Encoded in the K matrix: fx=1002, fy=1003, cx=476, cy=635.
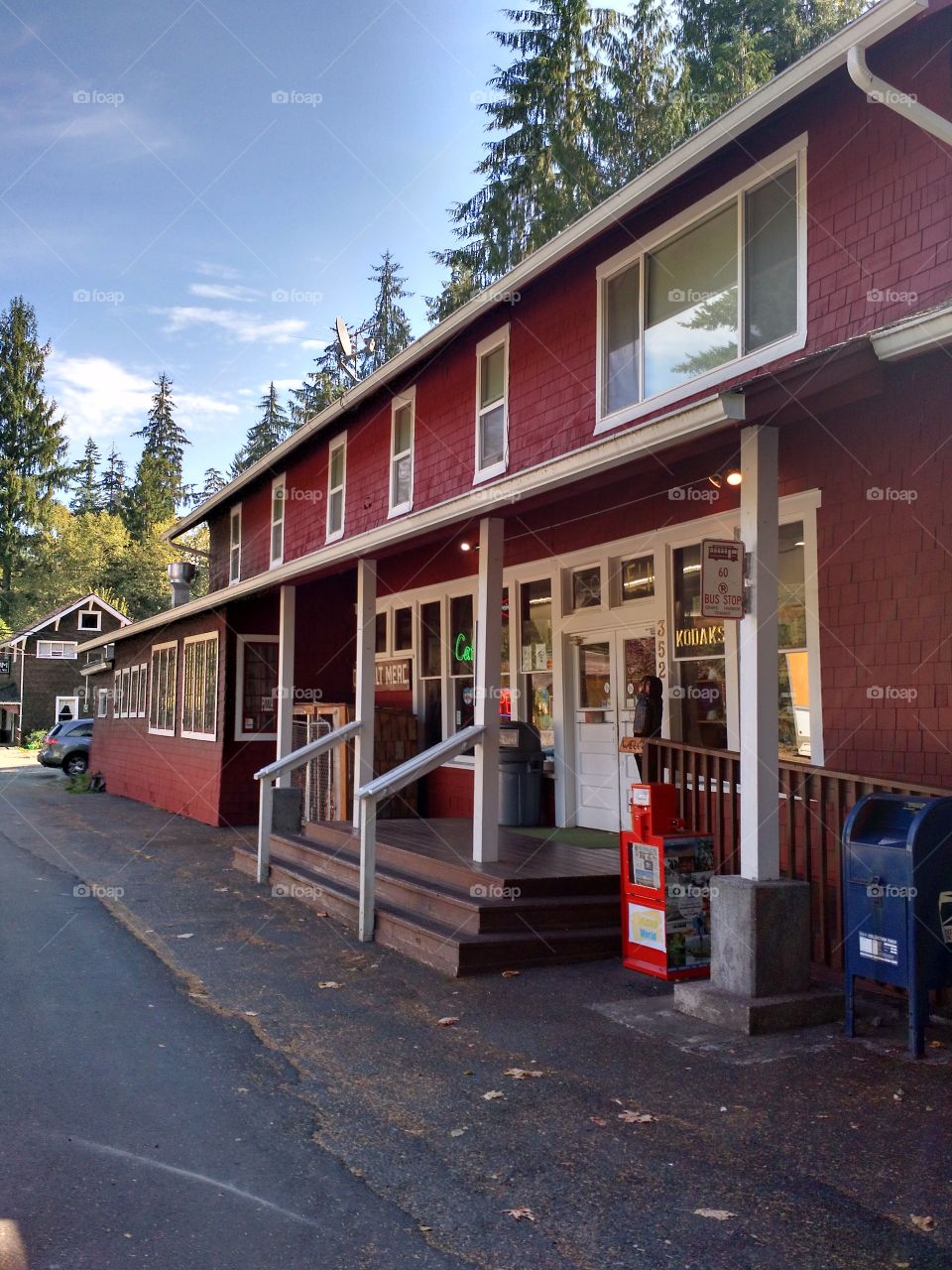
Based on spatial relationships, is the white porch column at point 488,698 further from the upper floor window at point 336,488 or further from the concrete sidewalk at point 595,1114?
the upper floor window at point 336,488

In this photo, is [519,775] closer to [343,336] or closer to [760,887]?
[760,887]

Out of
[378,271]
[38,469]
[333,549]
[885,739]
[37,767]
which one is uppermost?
[378,271]

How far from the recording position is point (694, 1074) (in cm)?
508

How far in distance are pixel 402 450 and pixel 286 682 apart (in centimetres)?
371

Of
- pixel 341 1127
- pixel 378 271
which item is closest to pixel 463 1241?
pixel 341 1127

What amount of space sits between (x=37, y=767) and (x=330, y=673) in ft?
80.3

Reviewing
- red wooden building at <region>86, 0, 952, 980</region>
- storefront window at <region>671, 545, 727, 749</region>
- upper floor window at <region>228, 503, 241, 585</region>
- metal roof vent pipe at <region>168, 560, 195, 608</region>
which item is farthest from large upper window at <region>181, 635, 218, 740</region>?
storefront window at <region>671, 545, 727, 749</region>

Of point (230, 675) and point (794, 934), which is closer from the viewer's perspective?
point (794, 934)

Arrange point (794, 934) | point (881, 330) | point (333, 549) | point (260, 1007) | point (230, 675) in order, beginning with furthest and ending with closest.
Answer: point (230, 675) → point (333, 549) → point (260, 1007) → point (794, 934) → point (881, 330)

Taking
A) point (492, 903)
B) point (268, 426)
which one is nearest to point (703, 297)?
point (492, 903)

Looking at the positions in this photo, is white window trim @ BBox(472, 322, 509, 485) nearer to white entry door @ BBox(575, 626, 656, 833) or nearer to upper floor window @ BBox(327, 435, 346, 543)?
white entry door @ BBox(575, 626, 656, 833)

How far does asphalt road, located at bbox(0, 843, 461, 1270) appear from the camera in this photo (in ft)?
11.1

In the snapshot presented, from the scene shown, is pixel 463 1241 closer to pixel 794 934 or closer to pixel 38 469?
pixel 794 934

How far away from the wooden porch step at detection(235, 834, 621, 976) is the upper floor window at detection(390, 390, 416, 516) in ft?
22.3
